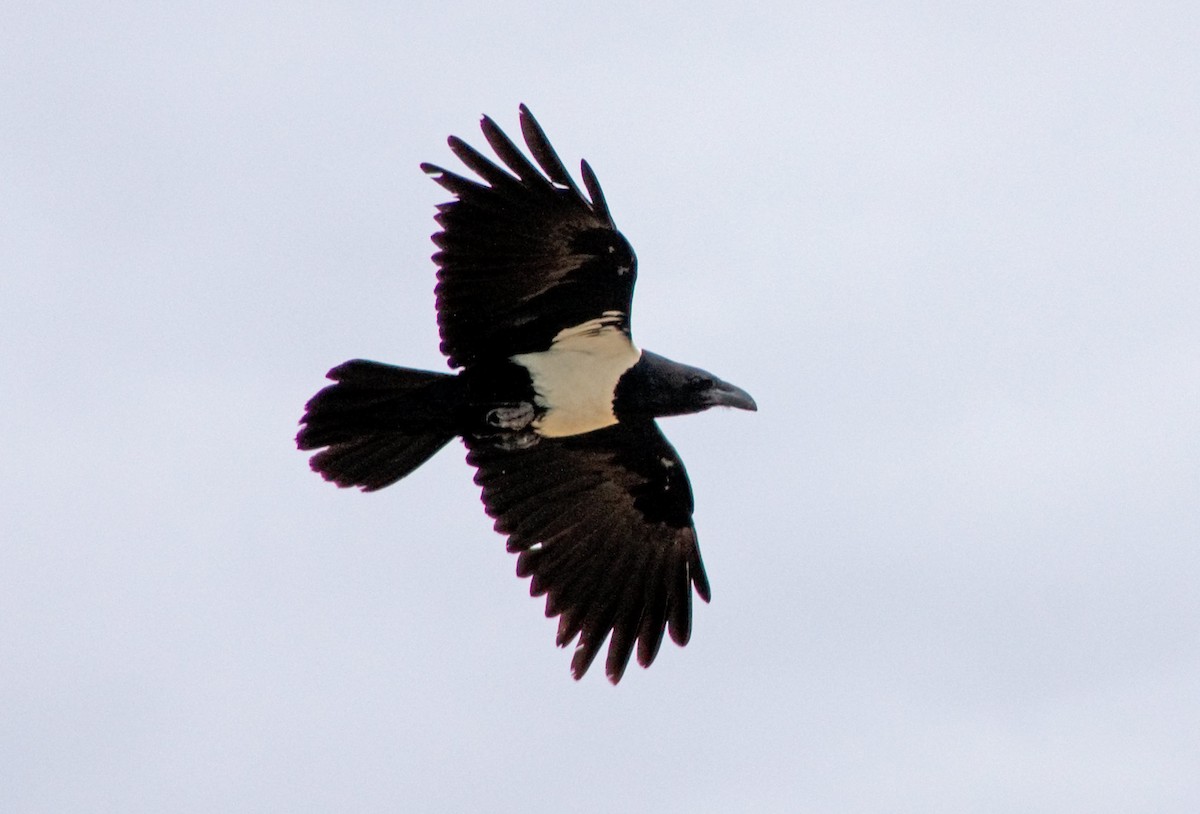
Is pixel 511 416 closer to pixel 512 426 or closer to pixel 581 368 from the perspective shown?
pixel 512 426

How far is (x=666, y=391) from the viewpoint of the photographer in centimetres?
1276

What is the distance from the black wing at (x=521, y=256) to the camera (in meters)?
11.7

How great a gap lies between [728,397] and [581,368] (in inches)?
41.7

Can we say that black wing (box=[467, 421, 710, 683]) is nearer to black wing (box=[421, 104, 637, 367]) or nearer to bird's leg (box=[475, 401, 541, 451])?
bird's leg (box=[475, 401, 541, 451])

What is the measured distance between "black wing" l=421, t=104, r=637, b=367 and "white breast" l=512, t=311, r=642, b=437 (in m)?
0.07

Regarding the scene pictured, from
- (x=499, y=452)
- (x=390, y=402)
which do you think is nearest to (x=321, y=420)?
(x=390, y=402)

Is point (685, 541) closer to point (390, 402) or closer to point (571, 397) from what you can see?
point (571, 397)

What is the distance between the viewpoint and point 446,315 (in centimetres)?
1218

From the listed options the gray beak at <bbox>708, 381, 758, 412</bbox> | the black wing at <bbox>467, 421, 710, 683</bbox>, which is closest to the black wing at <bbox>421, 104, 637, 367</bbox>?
the gray beak at <bbox>708, 381, 758, 412</bbox>

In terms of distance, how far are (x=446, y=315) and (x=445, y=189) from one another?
0.83 meters

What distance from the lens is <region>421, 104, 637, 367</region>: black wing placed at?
11.7 meters

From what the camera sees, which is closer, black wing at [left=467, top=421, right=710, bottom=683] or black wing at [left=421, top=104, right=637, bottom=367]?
black wing at [left=421, top=104, right=637, bottom=367]

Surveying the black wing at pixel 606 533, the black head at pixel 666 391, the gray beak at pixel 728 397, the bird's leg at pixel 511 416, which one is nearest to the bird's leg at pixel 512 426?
the bird's leg at pixel 511 416

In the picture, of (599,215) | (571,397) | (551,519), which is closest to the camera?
(599,215)
